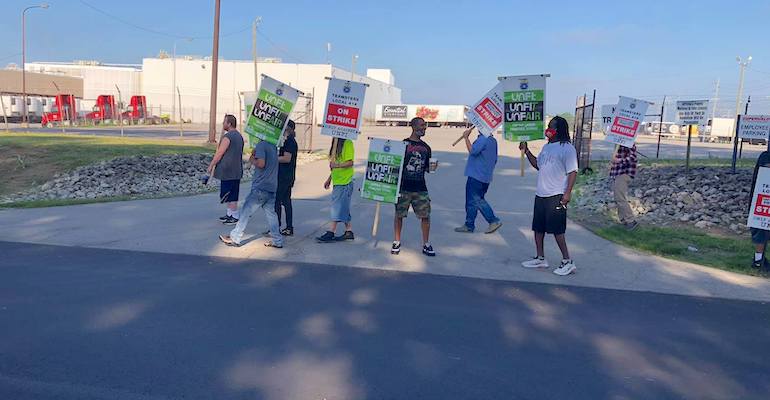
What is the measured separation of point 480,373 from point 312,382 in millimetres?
1230

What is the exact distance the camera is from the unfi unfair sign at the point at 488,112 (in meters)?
9.25

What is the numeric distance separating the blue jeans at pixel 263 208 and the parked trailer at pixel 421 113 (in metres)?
69.4

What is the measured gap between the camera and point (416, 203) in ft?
26.3

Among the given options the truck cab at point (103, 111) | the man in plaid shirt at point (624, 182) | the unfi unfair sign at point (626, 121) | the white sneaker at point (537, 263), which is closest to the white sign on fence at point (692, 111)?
the unfi unfair sign at point (626, 121)

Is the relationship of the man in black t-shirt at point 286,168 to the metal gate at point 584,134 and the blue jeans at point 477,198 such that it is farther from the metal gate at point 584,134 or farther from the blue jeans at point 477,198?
the metal gate at point 584,134

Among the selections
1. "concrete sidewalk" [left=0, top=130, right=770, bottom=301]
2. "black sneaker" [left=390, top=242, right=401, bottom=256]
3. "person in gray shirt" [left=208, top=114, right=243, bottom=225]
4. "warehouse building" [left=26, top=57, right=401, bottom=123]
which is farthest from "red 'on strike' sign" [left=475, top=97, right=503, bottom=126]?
"warehouse building" [left=26, top=57, right=401, bottom=123]

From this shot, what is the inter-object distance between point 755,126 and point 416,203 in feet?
35.8

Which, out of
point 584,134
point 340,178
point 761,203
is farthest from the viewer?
point 584,134

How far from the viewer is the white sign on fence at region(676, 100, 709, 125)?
1686 cm

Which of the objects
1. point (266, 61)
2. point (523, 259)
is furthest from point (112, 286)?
point (266, 61)

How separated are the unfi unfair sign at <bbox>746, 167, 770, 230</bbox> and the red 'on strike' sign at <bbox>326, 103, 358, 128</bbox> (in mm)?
5265

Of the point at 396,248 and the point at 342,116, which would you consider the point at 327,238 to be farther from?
the point at 342,116

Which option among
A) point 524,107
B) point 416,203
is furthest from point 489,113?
point 416,203

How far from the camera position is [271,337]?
511 cm
